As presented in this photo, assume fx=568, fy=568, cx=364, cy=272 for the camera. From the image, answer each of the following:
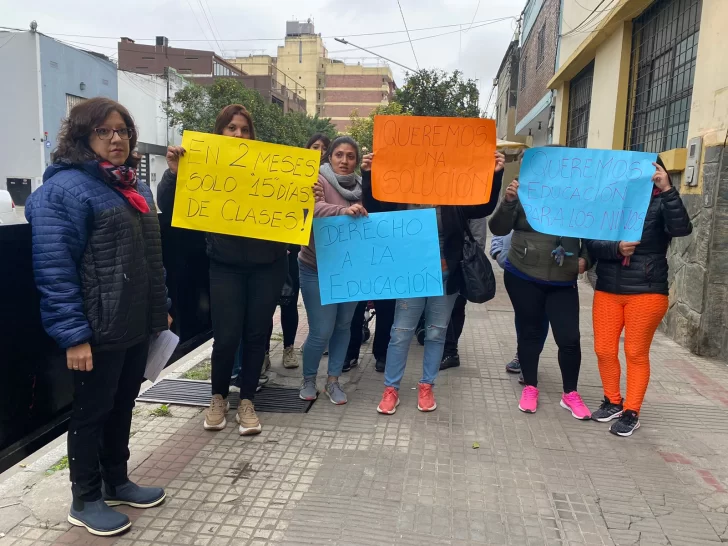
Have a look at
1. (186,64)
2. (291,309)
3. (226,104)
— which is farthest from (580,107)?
(186,64)

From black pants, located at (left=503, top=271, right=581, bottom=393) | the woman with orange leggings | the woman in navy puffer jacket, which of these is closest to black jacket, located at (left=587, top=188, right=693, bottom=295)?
the woman with orange leggings

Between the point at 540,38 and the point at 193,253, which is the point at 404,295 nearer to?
the point at 193,253

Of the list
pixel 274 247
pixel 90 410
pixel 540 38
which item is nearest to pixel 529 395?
pixel 274 247

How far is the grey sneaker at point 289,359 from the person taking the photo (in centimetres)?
501

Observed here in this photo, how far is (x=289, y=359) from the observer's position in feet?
16.6

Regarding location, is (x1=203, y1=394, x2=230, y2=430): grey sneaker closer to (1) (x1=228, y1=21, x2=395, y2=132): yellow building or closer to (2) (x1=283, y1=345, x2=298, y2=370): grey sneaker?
(2) (x1=283, y1=345, x2=298, y2=370): grey sneaker

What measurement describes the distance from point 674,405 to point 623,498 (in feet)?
5.60

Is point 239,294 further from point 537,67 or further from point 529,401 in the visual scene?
point 537,67

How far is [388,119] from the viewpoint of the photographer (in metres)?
3.75

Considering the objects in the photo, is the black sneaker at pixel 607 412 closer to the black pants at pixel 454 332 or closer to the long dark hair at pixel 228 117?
the black pants at pixel 454 332

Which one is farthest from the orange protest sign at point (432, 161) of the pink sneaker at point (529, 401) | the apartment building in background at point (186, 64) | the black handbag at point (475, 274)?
the apartment building in background at point (186, 64)

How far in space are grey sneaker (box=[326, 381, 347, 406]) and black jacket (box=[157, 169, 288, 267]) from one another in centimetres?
118

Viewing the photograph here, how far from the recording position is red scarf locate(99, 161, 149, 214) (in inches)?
97.3

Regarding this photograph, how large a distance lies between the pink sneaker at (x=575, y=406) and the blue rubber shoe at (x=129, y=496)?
277cm
